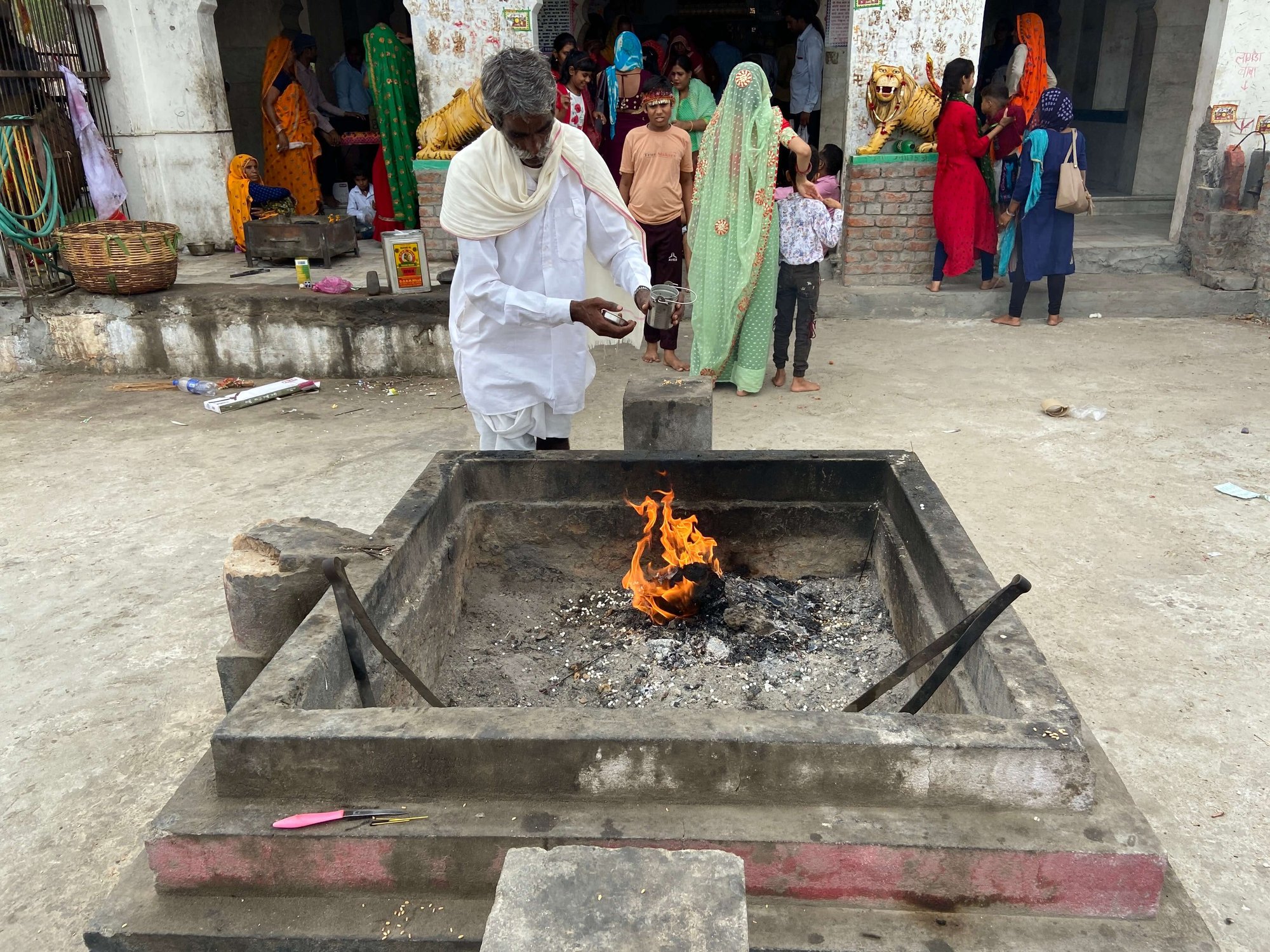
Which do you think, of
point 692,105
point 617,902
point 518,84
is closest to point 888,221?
point 692,105

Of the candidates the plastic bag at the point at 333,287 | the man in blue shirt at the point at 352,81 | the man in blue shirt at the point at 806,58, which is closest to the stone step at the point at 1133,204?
the man in blue shirt at the point at 806,58

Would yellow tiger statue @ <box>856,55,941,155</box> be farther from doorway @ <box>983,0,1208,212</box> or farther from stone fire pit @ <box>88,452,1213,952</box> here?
stone fire pit @ <box>88,452,1213,952</box>

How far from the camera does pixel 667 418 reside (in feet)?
10.7

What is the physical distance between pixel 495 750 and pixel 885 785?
2.23ft

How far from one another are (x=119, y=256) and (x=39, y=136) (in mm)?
1205

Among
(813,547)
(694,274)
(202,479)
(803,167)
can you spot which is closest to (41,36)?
(202,479)

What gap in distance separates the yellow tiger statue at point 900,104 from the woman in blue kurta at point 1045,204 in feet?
2.37

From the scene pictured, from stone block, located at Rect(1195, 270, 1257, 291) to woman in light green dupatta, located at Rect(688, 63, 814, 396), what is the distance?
155 inches

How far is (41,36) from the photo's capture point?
23.1ft

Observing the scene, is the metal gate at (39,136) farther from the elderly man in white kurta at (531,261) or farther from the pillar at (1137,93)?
the pillar at (1137,93)

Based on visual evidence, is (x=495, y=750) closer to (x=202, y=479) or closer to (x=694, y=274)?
(x=202, y=479)

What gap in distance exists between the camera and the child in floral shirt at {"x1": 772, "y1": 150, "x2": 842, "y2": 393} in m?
5.51

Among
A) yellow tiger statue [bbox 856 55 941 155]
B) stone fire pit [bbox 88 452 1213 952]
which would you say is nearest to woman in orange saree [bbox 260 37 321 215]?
yellow tiger statue [bbox 856 55 941 155]

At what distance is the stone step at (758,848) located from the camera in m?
1.57
